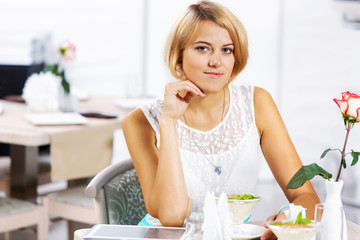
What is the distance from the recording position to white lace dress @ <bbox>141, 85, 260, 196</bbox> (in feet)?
6.97

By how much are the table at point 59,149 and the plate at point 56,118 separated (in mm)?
32

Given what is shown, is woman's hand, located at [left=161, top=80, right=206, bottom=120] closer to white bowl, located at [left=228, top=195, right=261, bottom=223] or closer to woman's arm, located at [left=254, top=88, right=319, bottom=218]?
woman's arm, located at [left=254, top=88, right=319, bottom=218]

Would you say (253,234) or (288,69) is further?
(288,69)

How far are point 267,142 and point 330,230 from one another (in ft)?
2.73

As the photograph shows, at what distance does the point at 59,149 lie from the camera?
10.1 feet

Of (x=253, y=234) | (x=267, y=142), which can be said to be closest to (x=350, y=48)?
(x=267, y=142)

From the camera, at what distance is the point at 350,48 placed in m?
5.35

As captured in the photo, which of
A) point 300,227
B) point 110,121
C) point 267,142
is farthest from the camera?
point 110,121

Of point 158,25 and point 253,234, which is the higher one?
point 158,25

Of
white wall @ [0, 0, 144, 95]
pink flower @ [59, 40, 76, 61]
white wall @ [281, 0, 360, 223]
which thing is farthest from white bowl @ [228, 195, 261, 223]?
white wall @ [0, 0, 144, 95]

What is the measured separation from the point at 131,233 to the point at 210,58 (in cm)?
75

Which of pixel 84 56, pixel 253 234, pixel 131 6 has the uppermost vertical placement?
pixel 131 6

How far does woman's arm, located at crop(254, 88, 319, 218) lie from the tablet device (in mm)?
551

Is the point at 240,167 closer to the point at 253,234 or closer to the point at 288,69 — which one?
the point at 253,234
